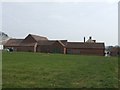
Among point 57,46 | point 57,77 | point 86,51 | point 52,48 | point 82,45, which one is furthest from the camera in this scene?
point 82,45

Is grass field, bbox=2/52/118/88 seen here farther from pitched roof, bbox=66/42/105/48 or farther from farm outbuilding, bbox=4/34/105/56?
pitched roof, bbox=66/42/105/48

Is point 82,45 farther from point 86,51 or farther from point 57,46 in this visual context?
point 57,46

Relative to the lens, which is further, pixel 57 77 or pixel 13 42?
pixel 13 42

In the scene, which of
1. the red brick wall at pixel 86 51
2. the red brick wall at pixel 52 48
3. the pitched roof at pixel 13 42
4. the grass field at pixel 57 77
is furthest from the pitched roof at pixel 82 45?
the grass field at pixel 57 77

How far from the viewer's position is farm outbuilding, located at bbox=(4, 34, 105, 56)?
343 ft

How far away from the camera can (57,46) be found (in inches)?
4134

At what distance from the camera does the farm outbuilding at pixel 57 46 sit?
104438mm

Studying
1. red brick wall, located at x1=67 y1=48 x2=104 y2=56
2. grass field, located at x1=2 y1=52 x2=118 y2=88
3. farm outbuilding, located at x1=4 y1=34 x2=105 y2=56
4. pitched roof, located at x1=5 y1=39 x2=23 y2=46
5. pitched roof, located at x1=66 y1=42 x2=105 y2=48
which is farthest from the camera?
pitched roof, located at x1=5 y1=39 x2=23 y2=46

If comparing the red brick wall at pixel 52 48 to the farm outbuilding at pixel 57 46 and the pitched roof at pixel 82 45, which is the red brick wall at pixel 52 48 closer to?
the farm outbuilding at pixel 57 46

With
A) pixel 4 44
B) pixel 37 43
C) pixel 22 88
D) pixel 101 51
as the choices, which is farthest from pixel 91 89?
pixel 4 44

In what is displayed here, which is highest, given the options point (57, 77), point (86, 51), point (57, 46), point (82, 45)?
point (82, 45)

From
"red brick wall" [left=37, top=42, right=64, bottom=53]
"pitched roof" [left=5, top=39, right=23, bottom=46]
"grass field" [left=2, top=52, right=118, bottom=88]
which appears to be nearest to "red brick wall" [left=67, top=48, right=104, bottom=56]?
"red brick wall" [left=37, top=42, right=64, bottom=53]

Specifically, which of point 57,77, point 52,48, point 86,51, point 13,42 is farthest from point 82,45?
point 57,77

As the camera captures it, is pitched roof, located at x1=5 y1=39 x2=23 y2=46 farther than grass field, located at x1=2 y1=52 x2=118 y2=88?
Yes
